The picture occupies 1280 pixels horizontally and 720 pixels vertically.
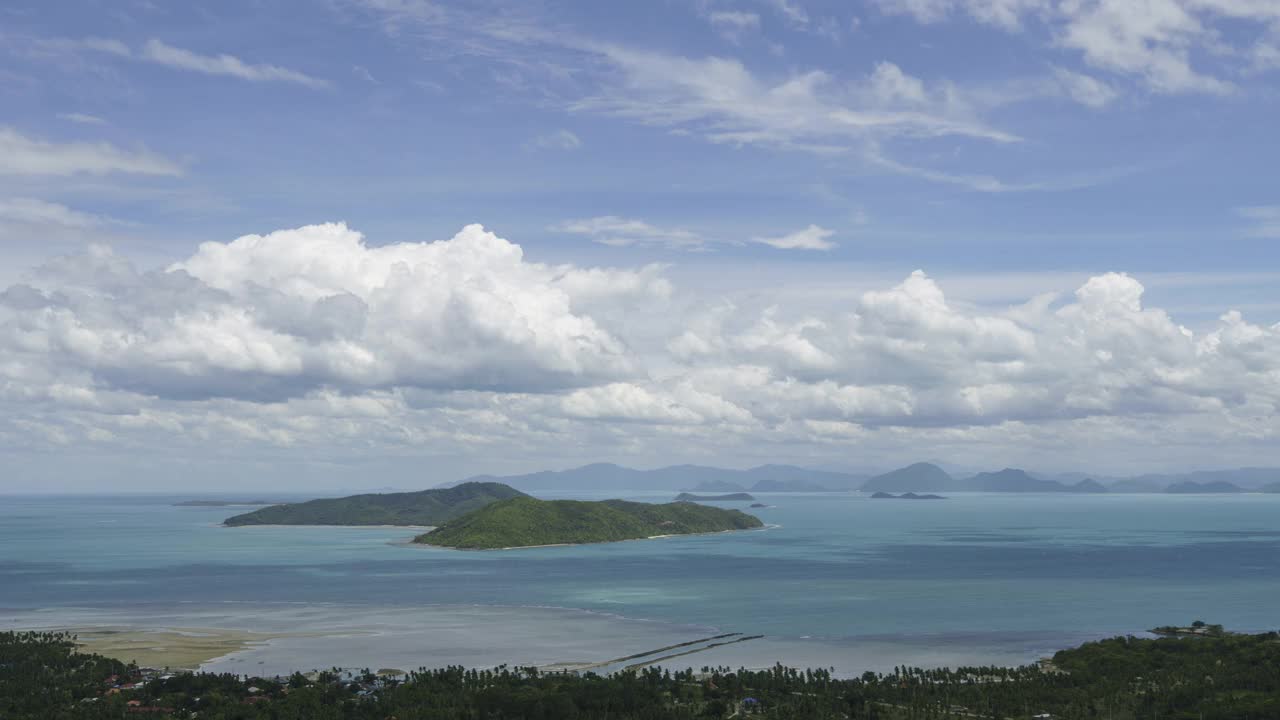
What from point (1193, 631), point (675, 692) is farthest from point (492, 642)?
point (1193, 631)

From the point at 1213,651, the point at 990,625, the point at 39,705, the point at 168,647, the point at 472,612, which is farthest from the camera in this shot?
the point at 472,612

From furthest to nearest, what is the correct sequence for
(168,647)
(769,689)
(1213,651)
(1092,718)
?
(168,647), (1213,651), (769,689), (1092,718)

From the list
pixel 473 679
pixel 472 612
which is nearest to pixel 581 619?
pixel 472 612

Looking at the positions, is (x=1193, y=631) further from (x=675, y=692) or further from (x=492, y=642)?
(x=492, y=642)

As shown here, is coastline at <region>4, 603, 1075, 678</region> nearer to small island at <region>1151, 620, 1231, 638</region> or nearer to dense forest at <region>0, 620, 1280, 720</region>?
dense forest at <region>0, 620, 1280, 720</region>

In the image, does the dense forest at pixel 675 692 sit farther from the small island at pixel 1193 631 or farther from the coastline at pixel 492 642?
the small island at pixel 1193 631

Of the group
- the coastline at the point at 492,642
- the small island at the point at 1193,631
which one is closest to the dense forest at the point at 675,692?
the coastline at the point at 492,642

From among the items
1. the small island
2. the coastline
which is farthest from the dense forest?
the small island

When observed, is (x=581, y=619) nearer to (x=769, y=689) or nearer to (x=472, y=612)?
(x=472, y=612)
